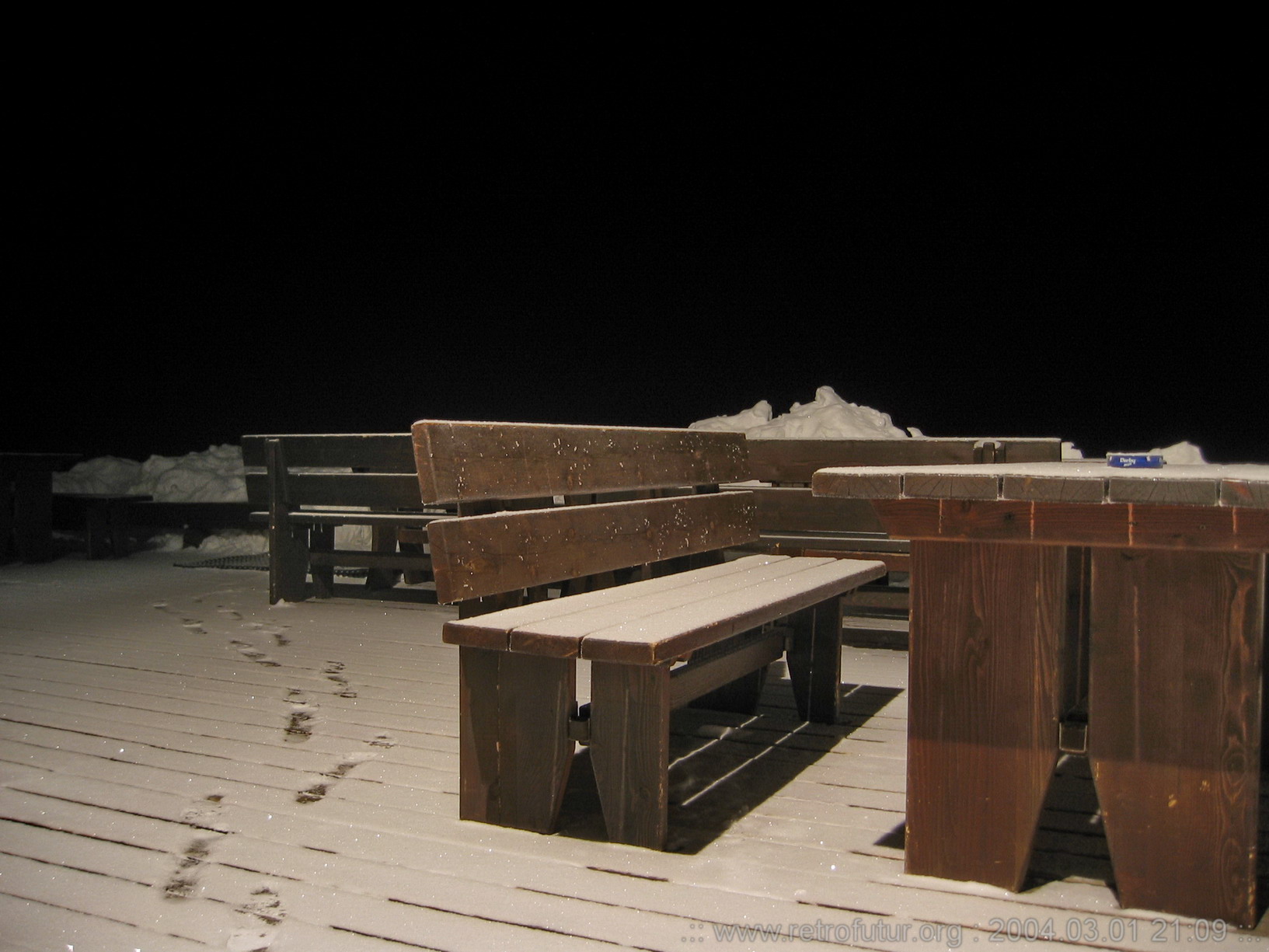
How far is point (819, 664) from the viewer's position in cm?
299

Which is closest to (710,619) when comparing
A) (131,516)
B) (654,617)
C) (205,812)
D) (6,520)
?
(654,617)

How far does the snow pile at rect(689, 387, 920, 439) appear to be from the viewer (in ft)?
18.4

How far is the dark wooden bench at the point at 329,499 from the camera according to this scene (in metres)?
4.85

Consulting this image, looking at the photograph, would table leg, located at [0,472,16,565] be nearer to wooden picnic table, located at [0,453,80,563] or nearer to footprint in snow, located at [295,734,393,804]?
wooden picnic table, located at [0,453,80,563]

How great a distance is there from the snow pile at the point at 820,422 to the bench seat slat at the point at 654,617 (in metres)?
2.66

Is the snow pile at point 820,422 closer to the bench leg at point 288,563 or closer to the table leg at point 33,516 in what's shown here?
the bench leg at point 288,563

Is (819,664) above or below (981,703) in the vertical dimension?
below

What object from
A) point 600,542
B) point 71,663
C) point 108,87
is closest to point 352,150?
point 108,87

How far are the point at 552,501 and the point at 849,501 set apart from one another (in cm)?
161

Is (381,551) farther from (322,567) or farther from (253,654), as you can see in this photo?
(253,654)

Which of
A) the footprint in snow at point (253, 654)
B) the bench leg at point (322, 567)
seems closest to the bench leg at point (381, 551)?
the bench leg at point (322, 567)

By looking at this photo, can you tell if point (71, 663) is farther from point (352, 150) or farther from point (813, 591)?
point (352, 150)

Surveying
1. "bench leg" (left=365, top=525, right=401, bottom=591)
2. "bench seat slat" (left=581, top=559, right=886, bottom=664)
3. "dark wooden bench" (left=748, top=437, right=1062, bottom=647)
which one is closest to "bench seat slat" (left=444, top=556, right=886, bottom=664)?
"bench seat slat" (left=581, top=559, right=886, bottom=664)

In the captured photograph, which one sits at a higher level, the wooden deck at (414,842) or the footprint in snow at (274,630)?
the wooden deck at (414,842)
